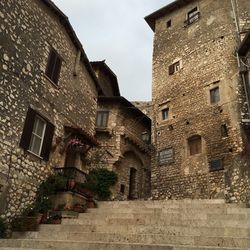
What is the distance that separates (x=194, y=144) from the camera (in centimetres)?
1559

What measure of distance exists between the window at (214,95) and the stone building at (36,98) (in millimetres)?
6919

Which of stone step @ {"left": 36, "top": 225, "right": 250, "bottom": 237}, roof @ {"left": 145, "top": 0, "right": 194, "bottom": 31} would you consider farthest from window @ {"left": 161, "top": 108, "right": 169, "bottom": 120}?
stone step @ {"left": 36, "top": 225, "right": 250, "bottom": 237}

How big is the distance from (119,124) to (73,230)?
11.8 metres

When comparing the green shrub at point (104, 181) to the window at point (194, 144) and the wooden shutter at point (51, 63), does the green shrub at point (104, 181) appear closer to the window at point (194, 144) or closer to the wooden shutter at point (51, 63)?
the window at point (194, 144)

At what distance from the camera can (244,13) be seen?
17.2 meters

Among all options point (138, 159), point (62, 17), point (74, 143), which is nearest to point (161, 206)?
point (74, 143)

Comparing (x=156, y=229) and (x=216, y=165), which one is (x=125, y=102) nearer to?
(x=216, y=165)

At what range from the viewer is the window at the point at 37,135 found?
8.70 meters

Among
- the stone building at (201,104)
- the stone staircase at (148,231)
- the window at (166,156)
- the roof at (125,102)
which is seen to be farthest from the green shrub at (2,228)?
the roof at (125,102)

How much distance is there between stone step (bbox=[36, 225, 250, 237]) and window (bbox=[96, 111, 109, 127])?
11317 millimetres

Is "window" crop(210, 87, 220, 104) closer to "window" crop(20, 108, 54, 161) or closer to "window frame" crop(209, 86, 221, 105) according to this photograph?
"window frame" crop(209, 86, 221, 105)

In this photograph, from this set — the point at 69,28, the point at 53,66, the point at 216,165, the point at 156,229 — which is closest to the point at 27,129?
the point at 53,66

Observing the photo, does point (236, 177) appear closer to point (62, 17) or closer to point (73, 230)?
point (73, 230)

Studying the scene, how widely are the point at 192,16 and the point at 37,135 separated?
1404 cm
